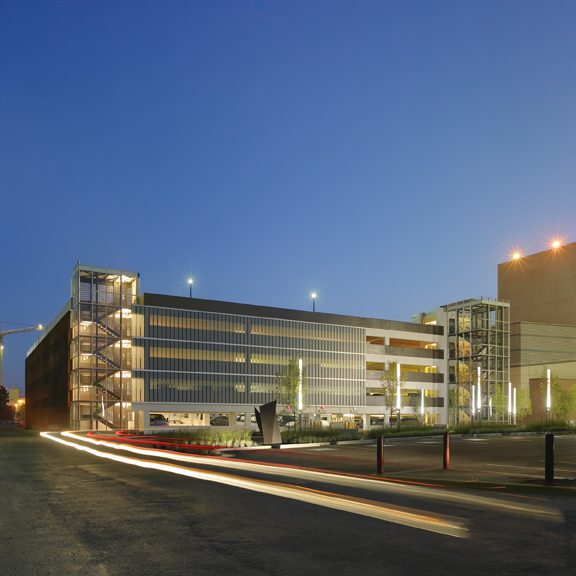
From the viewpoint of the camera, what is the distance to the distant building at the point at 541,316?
88.4 meters

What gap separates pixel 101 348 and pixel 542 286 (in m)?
69.9

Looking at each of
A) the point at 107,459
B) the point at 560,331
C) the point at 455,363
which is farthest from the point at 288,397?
the point at 560,331

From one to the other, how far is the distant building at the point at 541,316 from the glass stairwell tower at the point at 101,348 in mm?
55839

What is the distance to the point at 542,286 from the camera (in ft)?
328

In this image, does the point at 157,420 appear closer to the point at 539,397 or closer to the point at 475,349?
the point at 475,349

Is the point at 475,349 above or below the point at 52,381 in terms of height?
above

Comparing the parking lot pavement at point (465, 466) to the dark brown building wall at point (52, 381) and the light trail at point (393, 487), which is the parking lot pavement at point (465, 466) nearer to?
the light trail at point (393, 487)

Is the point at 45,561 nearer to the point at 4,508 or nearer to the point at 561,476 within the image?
the point at 4,508

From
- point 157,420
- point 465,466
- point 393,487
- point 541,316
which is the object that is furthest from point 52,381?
point 393,487

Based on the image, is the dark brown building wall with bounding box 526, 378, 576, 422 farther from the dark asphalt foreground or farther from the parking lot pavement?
the dark asphalt foreground

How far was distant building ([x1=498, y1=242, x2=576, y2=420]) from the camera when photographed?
88438 millimetres

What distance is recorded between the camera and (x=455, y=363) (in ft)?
313

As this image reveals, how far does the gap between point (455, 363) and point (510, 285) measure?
788 inches

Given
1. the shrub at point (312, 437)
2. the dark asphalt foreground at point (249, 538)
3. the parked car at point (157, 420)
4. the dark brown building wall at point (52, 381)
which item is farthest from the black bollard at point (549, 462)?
the dark brown building wall at point (52, 381)
